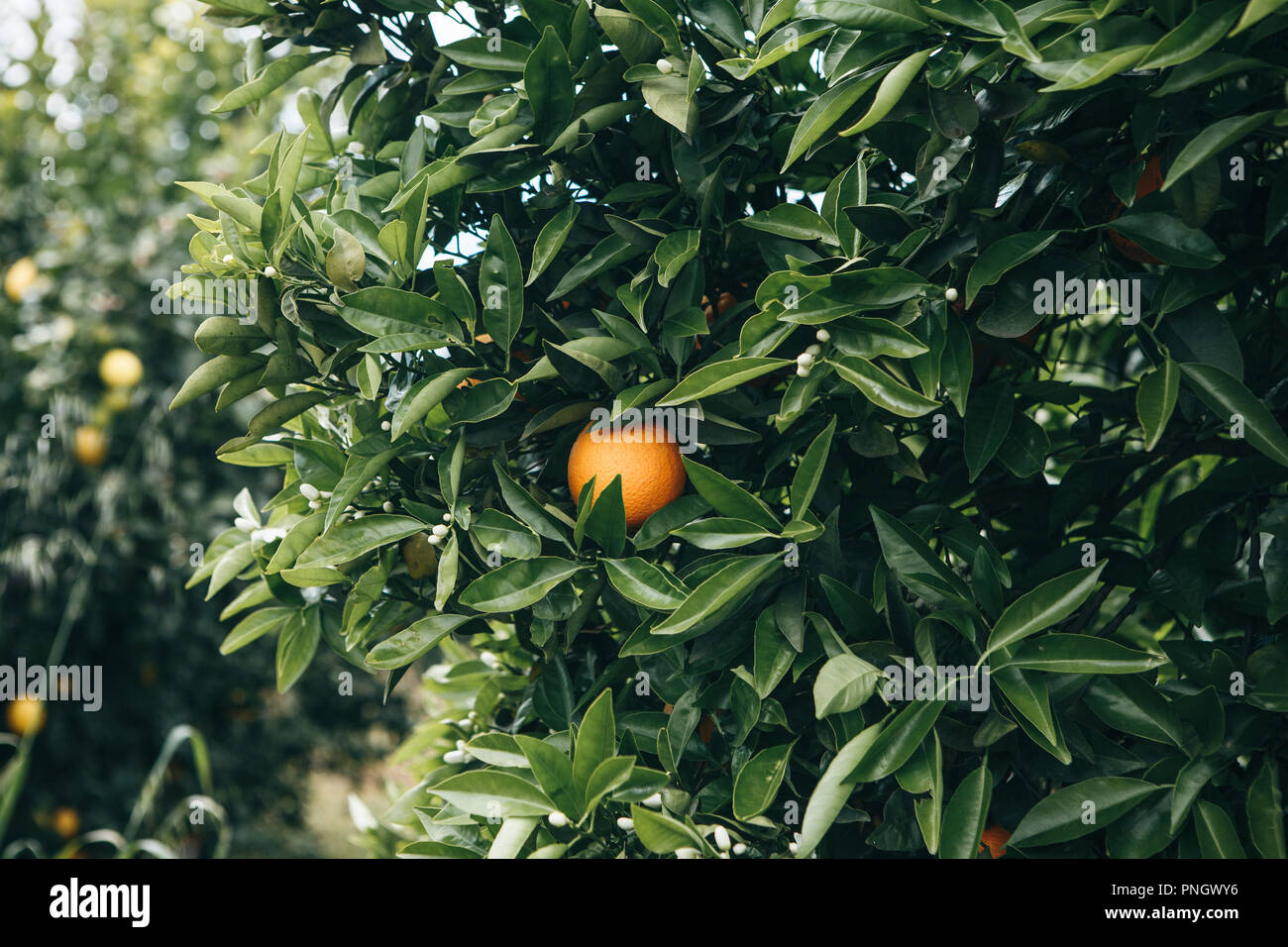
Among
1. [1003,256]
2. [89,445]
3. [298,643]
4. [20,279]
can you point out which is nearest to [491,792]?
[298,643]

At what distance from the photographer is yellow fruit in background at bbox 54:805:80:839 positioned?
7.66 feet

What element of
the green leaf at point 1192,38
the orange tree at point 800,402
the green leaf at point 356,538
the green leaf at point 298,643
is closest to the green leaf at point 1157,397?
the orange tree at point 800,402

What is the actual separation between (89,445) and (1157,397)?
239 cm

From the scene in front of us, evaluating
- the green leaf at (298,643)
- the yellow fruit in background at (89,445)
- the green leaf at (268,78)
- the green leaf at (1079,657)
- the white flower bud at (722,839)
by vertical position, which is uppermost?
the green leaf at (268,78)

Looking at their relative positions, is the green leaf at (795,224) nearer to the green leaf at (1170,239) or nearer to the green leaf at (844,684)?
the green leaf at (1170,239)

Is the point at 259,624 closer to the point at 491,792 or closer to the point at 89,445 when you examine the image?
the point at 491,792

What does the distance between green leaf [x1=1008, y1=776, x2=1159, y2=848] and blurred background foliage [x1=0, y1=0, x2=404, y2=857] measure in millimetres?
1931

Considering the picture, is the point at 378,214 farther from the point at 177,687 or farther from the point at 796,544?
the point at 177,687

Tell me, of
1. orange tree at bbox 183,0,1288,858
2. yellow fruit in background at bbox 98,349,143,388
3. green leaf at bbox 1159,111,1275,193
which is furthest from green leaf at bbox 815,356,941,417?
yellow fruit in background at bbox 98,349,143,388

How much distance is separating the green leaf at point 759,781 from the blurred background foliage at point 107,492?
175cm

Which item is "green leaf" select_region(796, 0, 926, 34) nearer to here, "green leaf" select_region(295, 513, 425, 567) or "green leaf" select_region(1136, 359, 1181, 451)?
"green leaf" select_region(1136, 359, 1181, 451)

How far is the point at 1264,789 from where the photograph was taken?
71 centimetres

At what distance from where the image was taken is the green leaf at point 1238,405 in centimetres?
69

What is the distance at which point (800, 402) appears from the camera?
0.74 metres
